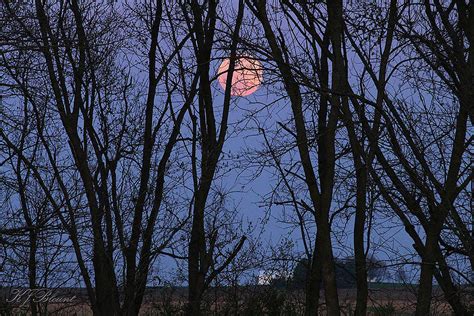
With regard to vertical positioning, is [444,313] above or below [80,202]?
below

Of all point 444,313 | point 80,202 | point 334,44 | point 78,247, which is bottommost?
point 444,313

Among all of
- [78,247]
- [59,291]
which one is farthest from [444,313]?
[59,291]

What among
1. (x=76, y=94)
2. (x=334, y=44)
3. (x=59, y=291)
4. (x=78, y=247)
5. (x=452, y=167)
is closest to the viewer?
(x=452, y=167)

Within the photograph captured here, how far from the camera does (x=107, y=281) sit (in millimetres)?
9578

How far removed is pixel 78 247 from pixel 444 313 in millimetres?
4955

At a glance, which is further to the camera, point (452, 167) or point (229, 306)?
point (229, 306)

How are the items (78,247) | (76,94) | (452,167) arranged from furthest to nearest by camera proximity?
(76,94) < (78,247) < (452,167)

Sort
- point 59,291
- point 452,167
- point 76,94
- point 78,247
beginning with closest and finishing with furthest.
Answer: point 452,167
point 78,247
point 76,94
point 59,291

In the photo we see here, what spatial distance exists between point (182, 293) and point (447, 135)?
17.2ft

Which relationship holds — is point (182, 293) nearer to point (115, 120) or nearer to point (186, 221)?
point (186, 221)

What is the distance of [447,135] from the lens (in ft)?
24.3

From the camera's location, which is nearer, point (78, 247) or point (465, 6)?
point (465, 6)

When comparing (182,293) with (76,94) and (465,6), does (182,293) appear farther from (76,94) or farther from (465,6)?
(465,6)

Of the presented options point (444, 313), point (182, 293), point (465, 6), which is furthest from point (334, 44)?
point (182, 293)
